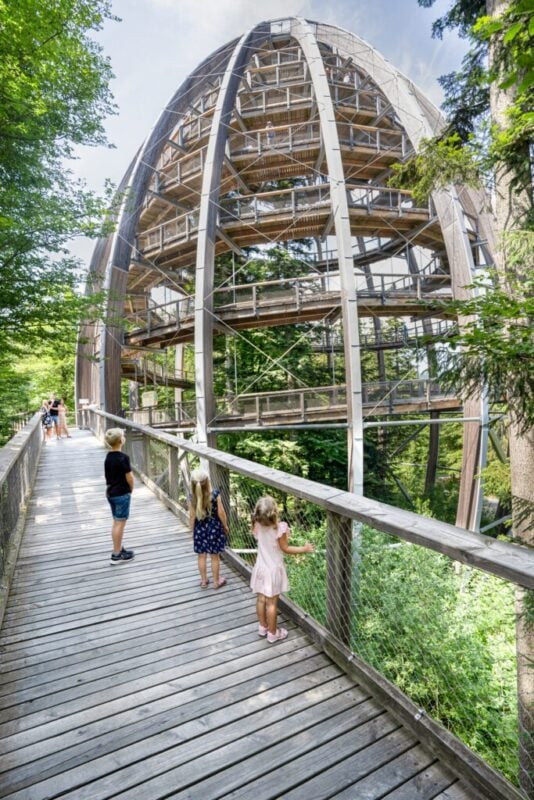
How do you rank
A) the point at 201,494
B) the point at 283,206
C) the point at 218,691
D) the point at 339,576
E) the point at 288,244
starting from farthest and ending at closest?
the point at 288,244 < the point at 283,206 < the point at 201,494 < the point at 339,576 < the point at 218,691

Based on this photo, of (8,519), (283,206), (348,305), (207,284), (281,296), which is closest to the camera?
(8,519)

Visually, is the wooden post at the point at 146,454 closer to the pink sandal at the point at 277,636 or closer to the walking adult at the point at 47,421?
the pink sandal at the point at 277,636

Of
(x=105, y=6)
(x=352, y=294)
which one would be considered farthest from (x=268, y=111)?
(x=352, y=294)

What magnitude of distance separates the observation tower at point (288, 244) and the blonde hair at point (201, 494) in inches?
259

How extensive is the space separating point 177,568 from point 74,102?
11284mm

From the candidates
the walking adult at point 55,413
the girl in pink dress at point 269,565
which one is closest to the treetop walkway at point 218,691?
the girl in pink dress at point 269,565

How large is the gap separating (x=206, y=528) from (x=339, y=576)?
150 centimetres

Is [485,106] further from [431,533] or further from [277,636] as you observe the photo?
[277,636]

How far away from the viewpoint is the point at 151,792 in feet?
5.31

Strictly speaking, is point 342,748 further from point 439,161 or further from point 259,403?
point 259,403

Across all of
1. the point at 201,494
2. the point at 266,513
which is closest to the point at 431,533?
the point at 266,513

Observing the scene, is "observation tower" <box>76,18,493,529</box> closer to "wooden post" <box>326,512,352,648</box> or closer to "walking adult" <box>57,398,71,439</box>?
"walking adult" <box>57,398,71,439</box>

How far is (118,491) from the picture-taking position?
13.7 feet

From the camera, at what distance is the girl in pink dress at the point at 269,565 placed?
2.64 metres
